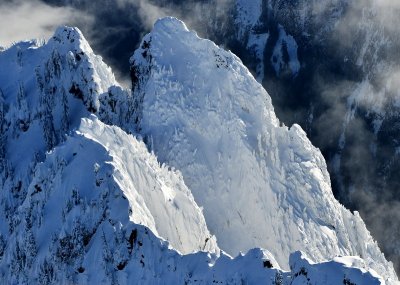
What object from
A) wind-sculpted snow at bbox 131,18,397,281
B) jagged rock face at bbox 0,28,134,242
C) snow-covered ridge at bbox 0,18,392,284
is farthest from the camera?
jagged rock face at bbox 0,28,134,242

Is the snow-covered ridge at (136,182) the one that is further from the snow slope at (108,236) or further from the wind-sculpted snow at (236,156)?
the wind-sculpted snow at (236,156)

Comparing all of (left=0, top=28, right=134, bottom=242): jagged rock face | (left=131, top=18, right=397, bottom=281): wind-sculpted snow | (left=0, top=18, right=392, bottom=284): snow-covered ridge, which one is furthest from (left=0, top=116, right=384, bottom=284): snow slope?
(left=0, top=28, right=134, bottom=242): jagged rock face

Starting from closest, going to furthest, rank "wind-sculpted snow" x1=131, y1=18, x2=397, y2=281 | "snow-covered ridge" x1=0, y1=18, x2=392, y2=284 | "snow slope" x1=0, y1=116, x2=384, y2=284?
1. "snow slope" x1=0, y1=116, x2=384, y2=284
2. "snow-covered ridge" x1=0, y1=18, x2=392, y2=284
3. "wind-sculpted snow" x1=131, y1=18, x2=397, y2=281

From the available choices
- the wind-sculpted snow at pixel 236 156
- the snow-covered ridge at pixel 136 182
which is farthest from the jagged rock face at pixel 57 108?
the wind-sculpted snow at pixel 236 156

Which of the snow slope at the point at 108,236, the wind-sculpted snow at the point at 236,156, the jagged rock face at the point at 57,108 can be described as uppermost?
the snow slope at the point at 108,236

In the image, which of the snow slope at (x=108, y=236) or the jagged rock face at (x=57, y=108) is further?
the jagged rock face at (x=57, y=108)

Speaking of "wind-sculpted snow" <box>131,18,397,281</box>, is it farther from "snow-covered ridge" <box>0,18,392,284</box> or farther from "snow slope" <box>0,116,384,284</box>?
"snow slope" <box>0,116,384,284</box>

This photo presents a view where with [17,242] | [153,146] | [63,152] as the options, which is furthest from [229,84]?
[17,242]
